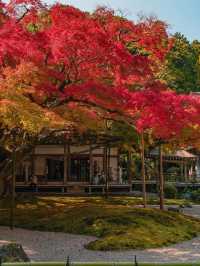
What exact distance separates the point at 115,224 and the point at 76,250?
9.90 ft

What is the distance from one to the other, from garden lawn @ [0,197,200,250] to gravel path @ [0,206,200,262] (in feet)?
1.40

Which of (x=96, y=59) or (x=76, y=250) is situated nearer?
(x=76, y=250)

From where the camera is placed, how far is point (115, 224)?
15.7 meters

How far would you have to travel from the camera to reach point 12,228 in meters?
16.1

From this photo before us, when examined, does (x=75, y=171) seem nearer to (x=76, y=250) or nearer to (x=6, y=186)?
(x=6, y=186)

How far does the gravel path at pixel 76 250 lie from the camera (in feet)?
39.7

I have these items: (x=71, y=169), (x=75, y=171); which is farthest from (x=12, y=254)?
(x=75, y=171)

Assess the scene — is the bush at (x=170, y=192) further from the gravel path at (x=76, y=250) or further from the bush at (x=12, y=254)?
the bush at (x=12, y=254)

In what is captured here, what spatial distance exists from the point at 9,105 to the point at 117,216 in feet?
21.0

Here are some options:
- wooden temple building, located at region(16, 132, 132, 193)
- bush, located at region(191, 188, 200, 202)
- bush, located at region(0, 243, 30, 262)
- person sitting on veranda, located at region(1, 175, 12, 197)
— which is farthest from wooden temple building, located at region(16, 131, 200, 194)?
bush, located at region(0, 243, 30, 262)

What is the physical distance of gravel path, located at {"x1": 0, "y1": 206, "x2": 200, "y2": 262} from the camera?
12086 mm

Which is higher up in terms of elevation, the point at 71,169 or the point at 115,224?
the point at 71,169

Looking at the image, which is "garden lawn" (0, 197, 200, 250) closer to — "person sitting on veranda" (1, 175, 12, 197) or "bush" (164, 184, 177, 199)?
"person sitting on veranda" (1, 175, 12, 197)

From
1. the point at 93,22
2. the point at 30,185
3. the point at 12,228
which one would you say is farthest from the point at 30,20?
the point at 30,185
